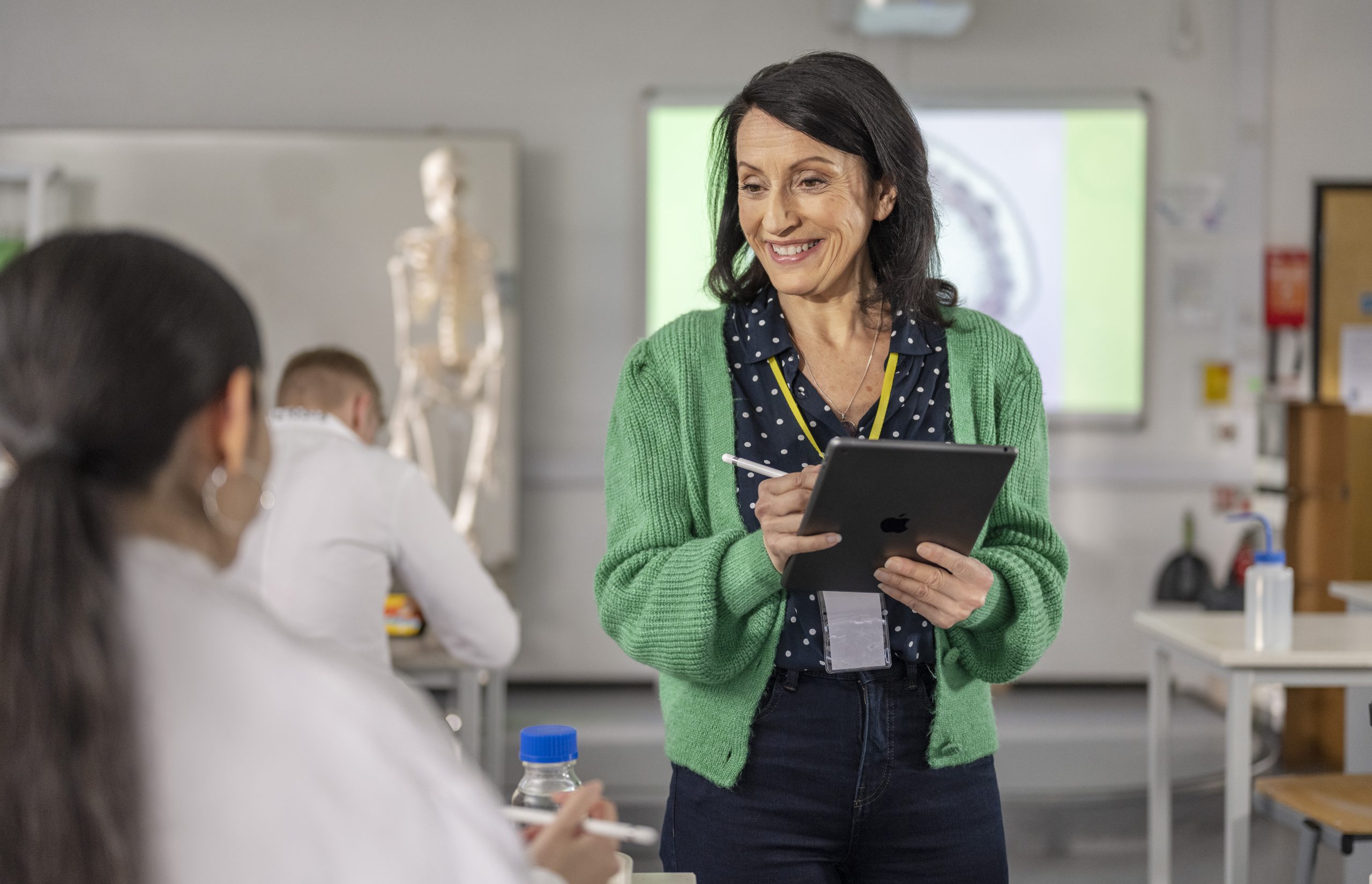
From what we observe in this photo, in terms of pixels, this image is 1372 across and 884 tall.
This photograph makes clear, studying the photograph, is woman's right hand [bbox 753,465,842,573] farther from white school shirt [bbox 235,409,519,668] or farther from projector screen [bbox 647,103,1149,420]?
projector screen [bbox 647,103,1149,420]

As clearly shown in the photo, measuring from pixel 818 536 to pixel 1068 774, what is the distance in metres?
3.22

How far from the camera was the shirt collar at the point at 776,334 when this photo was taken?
1491 millimetres

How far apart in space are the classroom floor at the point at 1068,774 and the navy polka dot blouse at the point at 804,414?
2169mm

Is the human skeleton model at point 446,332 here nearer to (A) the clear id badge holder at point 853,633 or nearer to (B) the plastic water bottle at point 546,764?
(A) the clear id badge holder at point 853,633

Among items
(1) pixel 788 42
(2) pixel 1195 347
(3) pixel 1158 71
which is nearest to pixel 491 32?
(1) pixel 788 42

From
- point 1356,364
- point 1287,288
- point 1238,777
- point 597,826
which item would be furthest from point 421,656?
point 1356,364

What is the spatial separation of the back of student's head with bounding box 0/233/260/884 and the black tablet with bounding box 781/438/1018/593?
0.64 m

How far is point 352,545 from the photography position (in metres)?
2.27

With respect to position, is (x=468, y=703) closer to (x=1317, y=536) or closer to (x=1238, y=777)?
(x=1238, y=777)

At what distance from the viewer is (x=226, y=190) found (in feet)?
16.4

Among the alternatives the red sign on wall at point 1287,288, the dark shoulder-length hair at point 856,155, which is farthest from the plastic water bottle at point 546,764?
the red sign on wall at point 1287,288

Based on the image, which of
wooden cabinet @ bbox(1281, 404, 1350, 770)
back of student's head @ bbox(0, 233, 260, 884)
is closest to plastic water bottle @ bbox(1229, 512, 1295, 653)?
wooden cabinet @ bbox(1281, 404, 1350, 770)

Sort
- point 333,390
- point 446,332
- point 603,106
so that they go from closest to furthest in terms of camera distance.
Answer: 1. point 333,390
2. point 446,332
3. point 603,106

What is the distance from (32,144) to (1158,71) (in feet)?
16.0
